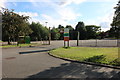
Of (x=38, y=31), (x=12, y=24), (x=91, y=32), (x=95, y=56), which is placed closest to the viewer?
(x=95, y=56)

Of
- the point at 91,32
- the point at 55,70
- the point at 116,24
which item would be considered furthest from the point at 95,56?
the point at 91,32

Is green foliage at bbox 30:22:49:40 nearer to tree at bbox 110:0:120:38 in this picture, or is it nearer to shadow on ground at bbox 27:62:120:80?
tree at bbox 110:0:120:38

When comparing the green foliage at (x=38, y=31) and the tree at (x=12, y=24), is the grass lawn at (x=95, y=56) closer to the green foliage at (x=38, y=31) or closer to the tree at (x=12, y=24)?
the tree at (x=12, y=24)

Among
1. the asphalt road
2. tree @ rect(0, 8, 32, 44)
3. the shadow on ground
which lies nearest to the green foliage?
tree @ rect(0, 8, 32, 44)

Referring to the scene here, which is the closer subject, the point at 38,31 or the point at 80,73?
the point at 80,73

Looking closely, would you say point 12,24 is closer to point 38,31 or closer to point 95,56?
point 95,56

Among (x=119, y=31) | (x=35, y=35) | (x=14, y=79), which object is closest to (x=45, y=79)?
(x=14, y=79)

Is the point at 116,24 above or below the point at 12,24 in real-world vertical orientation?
below

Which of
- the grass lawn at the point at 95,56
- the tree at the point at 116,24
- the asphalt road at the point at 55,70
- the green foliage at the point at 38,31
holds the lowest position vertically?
the asphalt road at the point at 55,70

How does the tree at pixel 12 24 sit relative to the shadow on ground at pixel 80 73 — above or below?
above

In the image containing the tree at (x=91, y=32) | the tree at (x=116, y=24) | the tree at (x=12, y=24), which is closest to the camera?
the tree at (x=116, y=24)

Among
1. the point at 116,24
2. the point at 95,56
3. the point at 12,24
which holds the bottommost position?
the point at 95,56

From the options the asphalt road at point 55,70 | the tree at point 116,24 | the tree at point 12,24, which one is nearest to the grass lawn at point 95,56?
the asphalt road at point 55,70

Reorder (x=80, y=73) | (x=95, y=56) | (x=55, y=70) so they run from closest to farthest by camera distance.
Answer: (x=80, y=73)
(x=55, y=70)
(x=95, y=56)
